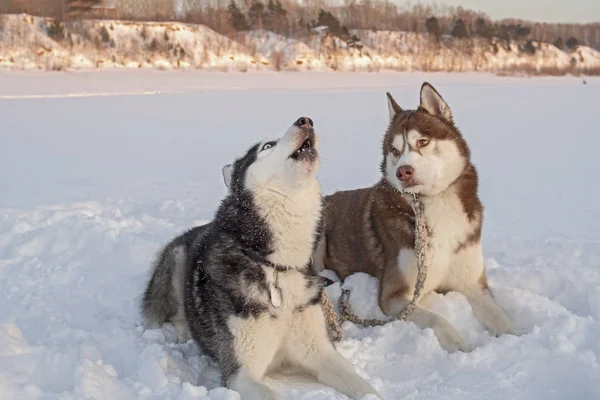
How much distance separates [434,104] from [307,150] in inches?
65.9

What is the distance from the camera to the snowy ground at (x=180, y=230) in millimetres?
3486

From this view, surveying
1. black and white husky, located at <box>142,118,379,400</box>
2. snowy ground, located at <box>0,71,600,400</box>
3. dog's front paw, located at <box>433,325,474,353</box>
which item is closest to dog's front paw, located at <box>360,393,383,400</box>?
black and white husky, located at <box>142,118,379,400</box>

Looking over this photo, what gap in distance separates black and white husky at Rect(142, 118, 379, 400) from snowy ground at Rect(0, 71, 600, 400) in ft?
0.75

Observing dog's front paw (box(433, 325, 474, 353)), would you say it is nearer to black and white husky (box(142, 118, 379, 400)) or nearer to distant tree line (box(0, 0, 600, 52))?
black and white husky (box(142, 118, 379, 400))

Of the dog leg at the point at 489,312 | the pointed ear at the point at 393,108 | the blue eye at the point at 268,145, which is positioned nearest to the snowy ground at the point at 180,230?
the dog leg at the point at 489,312

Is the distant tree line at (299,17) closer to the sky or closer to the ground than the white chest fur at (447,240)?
closer to the sky

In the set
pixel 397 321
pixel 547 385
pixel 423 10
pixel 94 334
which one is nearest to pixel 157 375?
pixel 94 334

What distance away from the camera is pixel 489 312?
444 centimetres

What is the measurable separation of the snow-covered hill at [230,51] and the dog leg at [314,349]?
142ft

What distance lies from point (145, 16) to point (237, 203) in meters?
64.2

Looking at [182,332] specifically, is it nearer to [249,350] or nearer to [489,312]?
[249,350]

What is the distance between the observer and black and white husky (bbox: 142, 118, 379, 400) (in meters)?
3.56

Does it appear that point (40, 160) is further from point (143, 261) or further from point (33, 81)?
point (33, 81)

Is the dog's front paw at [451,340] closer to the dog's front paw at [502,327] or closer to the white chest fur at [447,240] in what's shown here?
the dog's front paw at [502,327]
